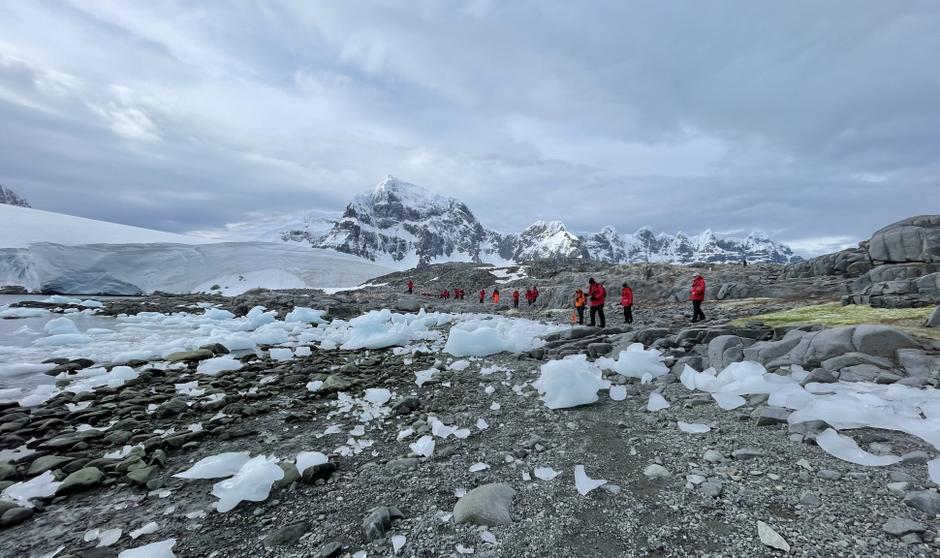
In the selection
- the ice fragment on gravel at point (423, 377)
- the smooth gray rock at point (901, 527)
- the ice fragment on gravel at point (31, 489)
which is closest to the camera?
the smooth gray rock at point (901, 527)

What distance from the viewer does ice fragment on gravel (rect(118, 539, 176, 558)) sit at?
2.62 metres

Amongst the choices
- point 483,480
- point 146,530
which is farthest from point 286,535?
point 483,480

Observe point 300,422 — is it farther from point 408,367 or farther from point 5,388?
point 5,388

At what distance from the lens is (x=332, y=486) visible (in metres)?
3.56

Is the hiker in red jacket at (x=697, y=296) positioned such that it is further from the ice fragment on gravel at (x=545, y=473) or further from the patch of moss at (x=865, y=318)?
the ice fragment on gravel at (x=545, y=473)

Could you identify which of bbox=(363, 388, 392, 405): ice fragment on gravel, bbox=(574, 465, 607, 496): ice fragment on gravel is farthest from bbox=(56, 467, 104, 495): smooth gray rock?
bbox=(574, 465, 607, 496): ice fragment on gravel

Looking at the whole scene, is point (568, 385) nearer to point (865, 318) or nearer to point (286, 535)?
point (286, 535)

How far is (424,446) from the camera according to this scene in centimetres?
429

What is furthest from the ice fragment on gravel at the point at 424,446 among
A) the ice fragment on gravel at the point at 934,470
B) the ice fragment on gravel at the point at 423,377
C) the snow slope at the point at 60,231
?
the snow slope at the point at 60,231

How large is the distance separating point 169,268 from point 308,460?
69.0m

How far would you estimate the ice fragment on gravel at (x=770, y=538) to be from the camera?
235 centimetres

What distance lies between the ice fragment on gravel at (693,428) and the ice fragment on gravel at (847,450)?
93 cm

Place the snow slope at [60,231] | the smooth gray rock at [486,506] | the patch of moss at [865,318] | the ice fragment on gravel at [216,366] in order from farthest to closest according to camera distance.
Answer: the snow slope at [60,231] < the ice fragment on gravel at [216,366] < the patch of moss at [865,318] < the smooth gray rock at [486,506]

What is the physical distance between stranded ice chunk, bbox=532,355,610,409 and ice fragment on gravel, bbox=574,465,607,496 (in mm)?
1873
